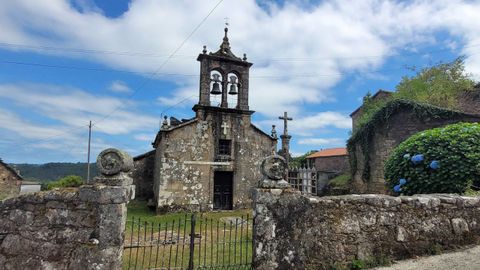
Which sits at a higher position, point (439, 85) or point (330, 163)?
point (439, 85)

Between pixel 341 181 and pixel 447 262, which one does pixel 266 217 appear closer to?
pixel 447 262

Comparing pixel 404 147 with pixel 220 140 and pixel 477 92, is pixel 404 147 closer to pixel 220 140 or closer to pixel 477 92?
pixel 220 140

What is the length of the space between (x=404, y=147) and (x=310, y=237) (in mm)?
5545

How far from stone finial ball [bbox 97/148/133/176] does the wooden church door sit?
1165cm

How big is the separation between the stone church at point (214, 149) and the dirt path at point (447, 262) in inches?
449

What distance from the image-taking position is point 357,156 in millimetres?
17094

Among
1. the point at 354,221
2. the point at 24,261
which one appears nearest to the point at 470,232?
the point at 354,221

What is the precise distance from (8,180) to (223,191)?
25766 millimetres

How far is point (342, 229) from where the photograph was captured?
493cm


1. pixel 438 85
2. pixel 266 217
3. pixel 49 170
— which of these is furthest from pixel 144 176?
pixel 49 170

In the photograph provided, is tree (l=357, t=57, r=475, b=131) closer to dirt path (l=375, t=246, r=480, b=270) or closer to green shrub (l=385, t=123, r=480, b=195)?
green shrub (l=385, t=123, r=480, b=195)

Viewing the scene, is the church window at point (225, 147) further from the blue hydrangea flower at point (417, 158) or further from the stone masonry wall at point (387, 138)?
the blue hydrangea flower at point (417, 158)

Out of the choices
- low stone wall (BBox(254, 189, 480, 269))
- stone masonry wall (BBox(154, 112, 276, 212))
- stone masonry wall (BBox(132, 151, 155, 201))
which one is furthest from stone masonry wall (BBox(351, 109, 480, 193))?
stone masonry wall (BBox(132, 151, 155, 201))

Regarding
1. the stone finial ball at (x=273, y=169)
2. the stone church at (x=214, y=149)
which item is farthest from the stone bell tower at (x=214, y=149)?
the stone finial ball at (x=273, y=169)
